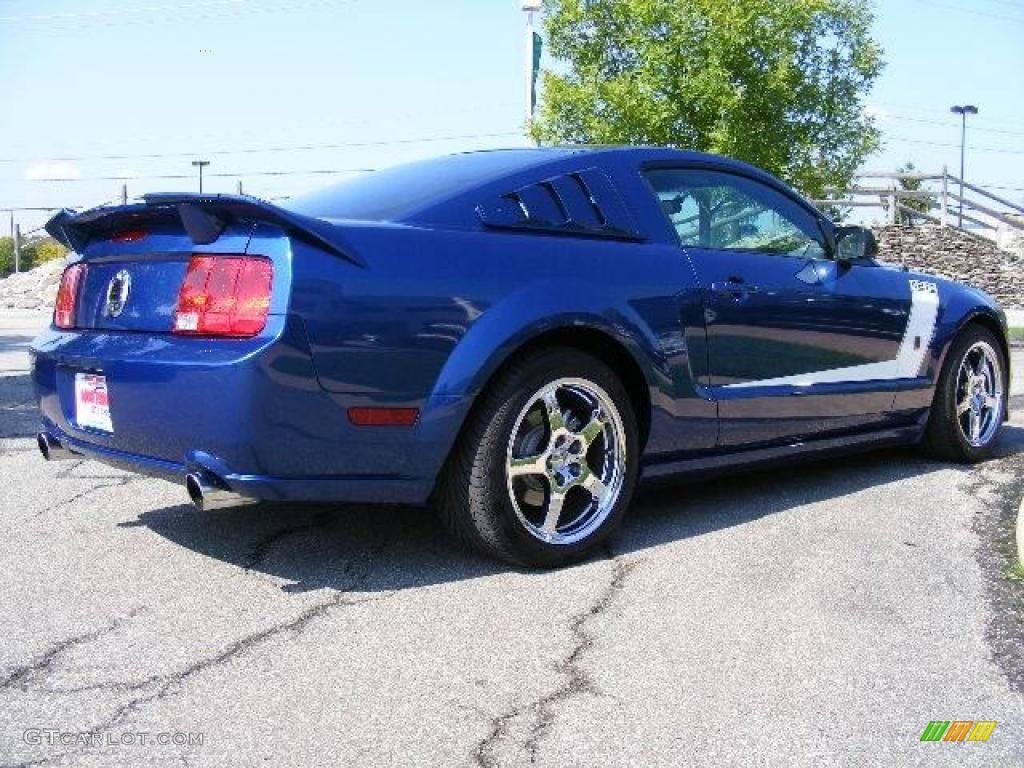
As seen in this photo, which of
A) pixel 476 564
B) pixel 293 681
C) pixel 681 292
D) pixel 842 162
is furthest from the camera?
pixel 842 162

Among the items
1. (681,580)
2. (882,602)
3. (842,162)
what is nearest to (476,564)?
(681,580)

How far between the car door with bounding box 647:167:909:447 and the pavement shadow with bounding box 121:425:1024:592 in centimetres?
31

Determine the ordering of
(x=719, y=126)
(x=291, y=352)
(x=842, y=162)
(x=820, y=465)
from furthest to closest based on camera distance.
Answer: (x=842, y=162)
(x=719, y=126)
(x=820, y=465)
(x=291, y=352)

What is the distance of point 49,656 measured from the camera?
3076mm

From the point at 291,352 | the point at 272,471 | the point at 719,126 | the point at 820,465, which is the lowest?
the point at 820,465

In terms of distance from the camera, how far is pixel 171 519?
452cm

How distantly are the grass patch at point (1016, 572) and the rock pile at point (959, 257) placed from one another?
783 inches

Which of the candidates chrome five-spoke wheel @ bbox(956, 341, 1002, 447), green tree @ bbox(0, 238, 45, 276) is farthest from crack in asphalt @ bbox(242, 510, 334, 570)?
green tree @ bbox(0, 238, 45, 276)

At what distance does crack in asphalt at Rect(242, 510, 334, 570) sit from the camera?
3955 mm

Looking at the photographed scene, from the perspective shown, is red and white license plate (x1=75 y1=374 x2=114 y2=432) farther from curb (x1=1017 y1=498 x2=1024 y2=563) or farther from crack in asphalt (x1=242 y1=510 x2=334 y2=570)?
curb (x1=1017 y1=498 x2=1024 y2=563)

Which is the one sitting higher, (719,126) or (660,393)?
(719,126)

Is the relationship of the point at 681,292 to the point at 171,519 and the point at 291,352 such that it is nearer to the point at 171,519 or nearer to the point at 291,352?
the point at 291,352

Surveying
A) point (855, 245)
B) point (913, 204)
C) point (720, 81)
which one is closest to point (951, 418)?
point (855, 245)

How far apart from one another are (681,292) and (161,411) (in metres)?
1.86
